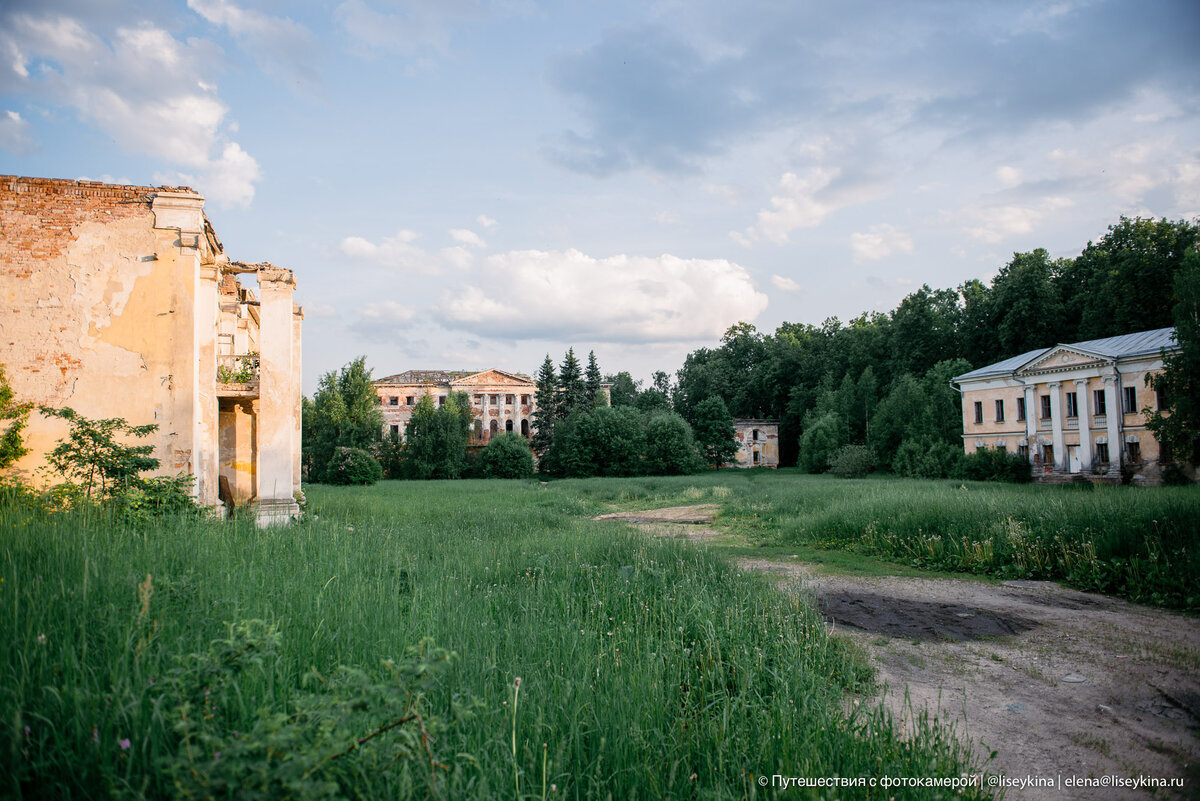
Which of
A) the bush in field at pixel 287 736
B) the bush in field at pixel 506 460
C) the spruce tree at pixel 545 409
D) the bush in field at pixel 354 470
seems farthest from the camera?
the spruce tree at pixel 545 409

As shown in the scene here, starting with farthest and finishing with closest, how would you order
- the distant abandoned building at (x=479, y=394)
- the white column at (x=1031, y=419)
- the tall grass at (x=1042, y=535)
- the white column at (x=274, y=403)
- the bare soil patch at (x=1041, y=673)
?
1. the distant abandoned building at (x=479, y=394)
2. the white column at (x=1031, y=419)
3. the white column at (x=274, y=403)
4. the tall grass at (x=1042, y=535)
5. the bare soil patch at (x=1041, y=673)

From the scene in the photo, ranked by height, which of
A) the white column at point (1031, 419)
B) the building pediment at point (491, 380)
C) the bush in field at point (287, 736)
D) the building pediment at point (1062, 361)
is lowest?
the bush in field at point (287, 736)

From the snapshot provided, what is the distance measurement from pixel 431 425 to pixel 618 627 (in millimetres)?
48724

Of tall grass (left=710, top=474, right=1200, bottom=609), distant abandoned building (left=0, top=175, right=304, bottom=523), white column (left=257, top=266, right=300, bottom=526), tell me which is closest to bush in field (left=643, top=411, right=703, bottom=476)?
tall grass (left=710, top=474, right=1200, bottom=609)

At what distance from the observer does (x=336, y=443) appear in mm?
48344

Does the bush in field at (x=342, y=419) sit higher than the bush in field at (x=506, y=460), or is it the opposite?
the bush in field at (x=342, y=419)

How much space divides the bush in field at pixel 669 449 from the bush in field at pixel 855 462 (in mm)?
11963

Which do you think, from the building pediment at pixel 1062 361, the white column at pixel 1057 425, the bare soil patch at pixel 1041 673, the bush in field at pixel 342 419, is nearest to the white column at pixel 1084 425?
the building pediment at pixel 1062 361

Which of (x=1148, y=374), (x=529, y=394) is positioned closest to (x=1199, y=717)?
(x=1148, y=374)

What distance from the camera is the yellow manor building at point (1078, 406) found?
1109 inches

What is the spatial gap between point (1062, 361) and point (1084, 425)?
11.4 ft

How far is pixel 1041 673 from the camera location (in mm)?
6047

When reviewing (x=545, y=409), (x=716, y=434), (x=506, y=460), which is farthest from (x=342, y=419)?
(x=716, y=434)

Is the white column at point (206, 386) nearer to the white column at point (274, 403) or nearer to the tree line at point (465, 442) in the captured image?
the white column at point (274, 403)
